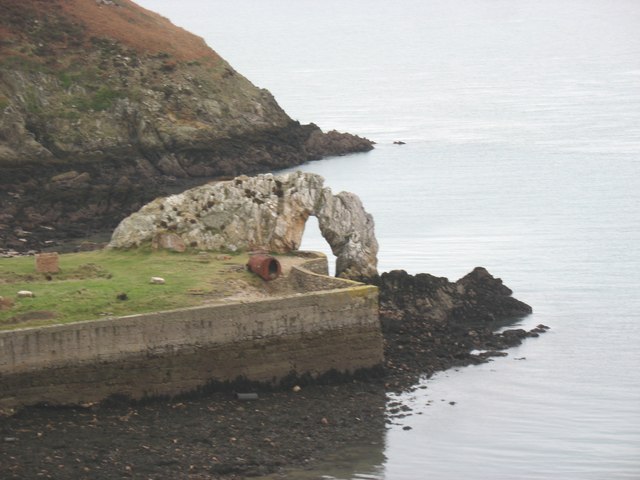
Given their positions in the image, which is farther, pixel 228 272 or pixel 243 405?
pixel 228 272

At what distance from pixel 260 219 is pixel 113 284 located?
647 centimetres

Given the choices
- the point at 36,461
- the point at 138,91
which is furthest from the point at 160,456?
the point at 138,91

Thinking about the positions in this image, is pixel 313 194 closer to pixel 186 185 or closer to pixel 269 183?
pixel 269 183

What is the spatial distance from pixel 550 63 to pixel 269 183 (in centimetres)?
14025

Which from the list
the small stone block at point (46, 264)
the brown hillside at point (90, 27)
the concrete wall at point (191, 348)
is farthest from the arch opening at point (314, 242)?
the brown hillside at point (90, 27)

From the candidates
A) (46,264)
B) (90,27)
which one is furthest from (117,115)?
(46,264)

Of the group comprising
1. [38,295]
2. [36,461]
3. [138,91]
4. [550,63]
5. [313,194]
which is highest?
[550,63]

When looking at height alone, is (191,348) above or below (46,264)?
below

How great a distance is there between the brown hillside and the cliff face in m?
0.08

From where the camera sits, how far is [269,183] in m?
42.2

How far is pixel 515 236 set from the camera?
64.8m

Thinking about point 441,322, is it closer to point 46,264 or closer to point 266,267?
point 266,267

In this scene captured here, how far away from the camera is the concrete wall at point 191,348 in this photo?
31984 millimetres

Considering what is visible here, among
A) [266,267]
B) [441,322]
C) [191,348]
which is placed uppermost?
[266,267]
